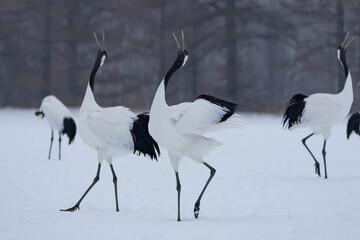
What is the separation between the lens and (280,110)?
26516 mm

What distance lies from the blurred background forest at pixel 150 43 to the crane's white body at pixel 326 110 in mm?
17678

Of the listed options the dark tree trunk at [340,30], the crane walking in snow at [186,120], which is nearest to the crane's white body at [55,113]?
the crane walking in snow at [186,120]

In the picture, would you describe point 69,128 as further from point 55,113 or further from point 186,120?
point 186,120

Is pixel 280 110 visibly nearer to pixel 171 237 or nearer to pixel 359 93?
pixel 359 93

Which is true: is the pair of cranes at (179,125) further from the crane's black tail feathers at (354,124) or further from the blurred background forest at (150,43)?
the blurred background forest at (150,43)

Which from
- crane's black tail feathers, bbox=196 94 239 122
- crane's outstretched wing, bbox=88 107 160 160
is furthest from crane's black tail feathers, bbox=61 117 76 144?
crane's black tail feathers, bbox=196 94 239 122

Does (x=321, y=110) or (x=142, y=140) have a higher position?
(x=321, y=110)

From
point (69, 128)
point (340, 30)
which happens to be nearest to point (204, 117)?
point (69, 128)

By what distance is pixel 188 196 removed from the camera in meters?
7.90

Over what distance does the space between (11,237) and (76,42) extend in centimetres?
2621

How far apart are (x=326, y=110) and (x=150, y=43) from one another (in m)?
21.5

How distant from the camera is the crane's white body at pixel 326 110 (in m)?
9.67

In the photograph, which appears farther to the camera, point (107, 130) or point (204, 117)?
point (107, 130)

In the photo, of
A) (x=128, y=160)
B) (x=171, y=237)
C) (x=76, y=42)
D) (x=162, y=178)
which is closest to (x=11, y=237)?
(x=171, y=237)
